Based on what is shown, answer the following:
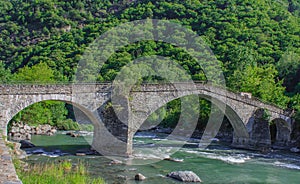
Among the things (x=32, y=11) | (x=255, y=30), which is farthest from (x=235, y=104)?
(x=32, y=11)

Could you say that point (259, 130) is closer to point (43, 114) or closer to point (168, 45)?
point (43, 114)

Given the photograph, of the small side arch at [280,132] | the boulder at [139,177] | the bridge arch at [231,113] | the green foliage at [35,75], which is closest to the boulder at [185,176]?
the boulder at [139,177]

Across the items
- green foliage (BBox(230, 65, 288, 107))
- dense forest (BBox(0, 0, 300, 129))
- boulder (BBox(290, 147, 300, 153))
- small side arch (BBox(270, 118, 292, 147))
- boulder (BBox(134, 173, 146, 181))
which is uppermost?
dense forest (BBox(0, 0, 300, 129))

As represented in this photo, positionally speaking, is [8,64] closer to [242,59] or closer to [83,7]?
[83,7]

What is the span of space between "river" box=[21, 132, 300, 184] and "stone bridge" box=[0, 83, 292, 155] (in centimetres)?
191

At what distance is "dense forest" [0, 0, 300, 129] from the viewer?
45125 mm

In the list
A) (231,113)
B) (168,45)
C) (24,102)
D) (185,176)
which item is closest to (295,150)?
(231,113)

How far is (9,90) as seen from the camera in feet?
78.4

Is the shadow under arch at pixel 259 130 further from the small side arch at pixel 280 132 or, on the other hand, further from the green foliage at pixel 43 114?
the green foliage at pixel 43 114

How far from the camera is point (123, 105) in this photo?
89.7 ft

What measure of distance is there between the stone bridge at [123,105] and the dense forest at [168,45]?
509 centimetres

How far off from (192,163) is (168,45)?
128 ft

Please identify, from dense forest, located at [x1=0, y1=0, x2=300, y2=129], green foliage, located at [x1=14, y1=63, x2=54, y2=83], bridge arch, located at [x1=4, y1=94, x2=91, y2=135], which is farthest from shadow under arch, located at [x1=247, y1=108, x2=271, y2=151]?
green foliage, located at [x1=14, y1=63, x2=54, y2=83]

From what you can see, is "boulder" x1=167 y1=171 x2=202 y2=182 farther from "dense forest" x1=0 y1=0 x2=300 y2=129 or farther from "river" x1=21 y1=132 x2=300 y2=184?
"dense forest" x1=0 y1=0 x2=300 y2=129
